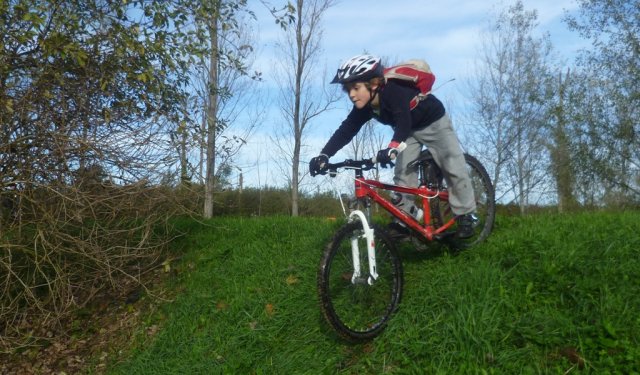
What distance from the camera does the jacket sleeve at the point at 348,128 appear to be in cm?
466

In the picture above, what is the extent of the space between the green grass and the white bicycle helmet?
5.85 ft

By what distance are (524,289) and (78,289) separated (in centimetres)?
487

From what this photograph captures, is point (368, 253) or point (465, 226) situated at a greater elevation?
point (465, 226)

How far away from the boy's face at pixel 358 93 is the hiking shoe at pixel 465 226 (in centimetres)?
143

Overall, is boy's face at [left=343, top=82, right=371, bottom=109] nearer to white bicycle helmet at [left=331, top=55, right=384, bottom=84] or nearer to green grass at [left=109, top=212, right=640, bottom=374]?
white bicycle helmet at [left=331, top=55, right=384, bottom=84]

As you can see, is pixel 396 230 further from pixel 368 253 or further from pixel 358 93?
pixel 358 93

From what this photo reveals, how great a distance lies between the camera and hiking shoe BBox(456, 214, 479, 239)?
16.3 ft

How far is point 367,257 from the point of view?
163 inches

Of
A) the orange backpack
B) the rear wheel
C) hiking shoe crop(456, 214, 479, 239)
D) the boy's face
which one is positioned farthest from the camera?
the rear wheel

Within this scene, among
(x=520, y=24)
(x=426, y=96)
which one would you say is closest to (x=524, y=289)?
(x=426, y=96)

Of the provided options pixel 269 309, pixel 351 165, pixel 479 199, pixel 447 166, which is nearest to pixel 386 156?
pixel 351 165

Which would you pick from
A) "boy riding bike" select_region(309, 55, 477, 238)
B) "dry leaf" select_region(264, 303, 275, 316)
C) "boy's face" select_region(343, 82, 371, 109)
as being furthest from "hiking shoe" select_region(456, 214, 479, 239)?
"dry leaf" select_region(264, 303, 275, 316)

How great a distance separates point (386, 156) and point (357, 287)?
1.12 metres

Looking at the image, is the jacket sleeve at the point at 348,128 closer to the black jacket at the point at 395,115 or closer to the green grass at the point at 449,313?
the black jacket at the point at 395,115
